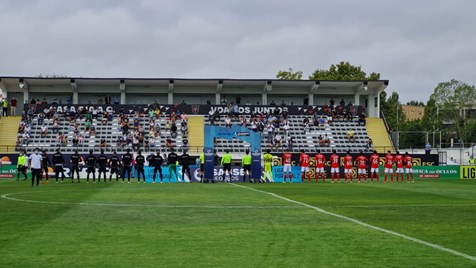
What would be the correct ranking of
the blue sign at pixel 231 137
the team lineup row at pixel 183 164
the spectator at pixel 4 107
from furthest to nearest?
the spectator at pixel 4 107 < the blue sign at pixel 231 137 < the team lineup row at pixel 183 164

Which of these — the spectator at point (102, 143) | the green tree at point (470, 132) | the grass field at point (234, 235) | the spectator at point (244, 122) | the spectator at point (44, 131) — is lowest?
the grass field at point (234, 235)

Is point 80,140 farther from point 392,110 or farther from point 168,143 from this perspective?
point 392,110

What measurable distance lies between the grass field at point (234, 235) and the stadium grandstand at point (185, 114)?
38.9 m

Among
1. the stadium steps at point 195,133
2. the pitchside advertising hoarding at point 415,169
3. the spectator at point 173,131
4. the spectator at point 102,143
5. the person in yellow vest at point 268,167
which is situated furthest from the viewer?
→ the spectator at point 173,131

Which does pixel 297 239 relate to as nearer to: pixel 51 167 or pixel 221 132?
pixel 221 132

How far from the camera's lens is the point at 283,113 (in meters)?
64.4

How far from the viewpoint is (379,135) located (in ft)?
210

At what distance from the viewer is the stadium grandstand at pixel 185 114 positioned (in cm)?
5919

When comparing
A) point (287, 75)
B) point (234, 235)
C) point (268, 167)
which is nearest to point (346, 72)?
point (287, 75)

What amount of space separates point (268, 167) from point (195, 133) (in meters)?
20.3

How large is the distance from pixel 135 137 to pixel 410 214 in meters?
43.8

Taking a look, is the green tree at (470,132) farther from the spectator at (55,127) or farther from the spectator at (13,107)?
the spectator at (13,107)

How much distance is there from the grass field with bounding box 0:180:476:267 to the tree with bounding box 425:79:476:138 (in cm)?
8669

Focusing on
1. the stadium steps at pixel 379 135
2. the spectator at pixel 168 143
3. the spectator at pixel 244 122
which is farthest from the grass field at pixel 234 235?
the spectator at pixel 244 122
